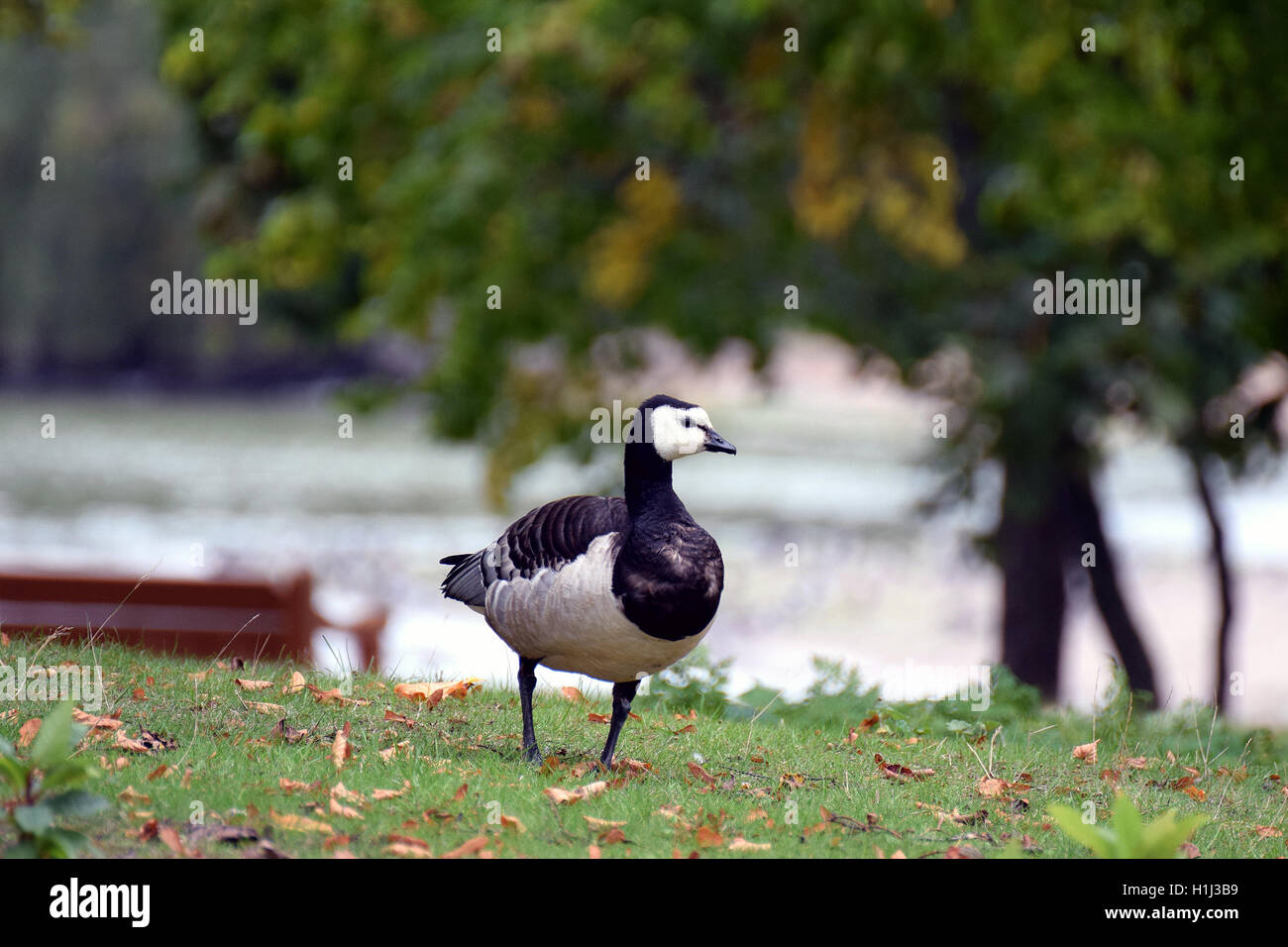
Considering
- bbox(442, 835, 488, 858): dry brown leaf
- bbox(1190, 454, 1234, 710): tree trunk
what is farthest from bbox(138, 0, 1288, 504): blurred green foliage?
bbox(442, 835, 488, 858): dry brown leaf

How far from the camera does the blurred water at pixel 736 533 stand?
17.7 meters

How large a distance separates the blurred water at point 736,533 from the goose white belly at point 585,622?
5254 mm

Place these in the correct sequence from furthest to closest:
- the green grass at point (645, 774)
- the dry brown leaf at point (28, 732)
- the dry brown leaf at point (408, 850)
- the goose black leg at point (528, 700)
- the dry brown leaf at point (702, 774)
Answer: the dry brown leaf at point (702, 774), the goose black leg at point (528, 700), the dry brown leaf at point (28, 732), the green grass at point (645, 774), the dry brown leaf at point (408, 850)

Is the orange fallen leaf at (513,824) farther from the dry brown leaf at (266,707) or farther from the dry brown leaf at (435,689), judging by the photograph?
the dry brown leaf at (266,707)

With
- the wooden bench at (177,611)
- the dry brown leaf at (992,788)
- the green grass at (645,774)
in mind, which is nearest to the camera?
the green grass at (645,774)

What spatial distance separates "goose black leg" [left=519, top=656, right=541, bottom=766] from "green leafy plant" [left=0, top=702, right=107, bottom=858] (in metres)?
1.66

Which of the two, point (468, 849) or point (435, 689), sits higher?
point (435, 689)

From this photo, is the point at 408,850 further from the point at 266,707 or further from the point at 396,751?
the point at 266,707

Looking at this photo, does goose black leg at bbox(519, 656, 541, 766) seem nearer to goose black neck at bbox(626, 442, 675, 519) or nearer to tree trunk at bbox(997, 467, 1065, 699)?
goose black neck at bbox(626, 442, 675, 519)

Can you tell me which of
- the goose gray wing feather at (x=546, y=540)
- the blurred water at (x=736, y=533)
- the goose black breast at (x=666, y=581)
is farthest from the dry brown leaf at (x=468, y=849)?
the blurred water at (x=736, y=533)

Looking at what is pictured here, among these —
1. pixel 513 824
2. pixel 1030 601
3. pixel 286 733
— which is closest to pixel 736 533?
pixel 1030 601

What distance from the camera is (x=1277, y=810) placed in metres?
5.73

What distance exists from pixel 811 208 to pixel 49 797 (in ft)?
25.4

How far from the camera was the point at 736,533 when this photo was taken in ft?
76.8
